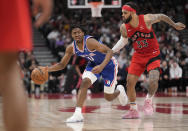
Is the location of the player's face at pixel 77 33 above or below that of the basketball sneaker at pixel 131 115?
above

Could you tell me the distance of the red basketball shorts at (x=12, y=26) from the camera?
1.85m

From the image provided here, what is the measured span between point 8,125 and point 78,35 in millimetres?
3272

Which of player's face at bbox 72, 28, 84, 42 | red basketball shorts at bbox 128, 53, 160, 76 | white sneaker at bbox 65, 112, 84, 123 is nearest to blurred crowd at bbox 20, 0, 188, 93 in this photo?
red basketball shorts at bbox 128, 53, 160, 76

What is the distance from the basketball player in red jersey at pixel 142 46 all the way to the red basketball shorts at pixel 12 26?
345cm

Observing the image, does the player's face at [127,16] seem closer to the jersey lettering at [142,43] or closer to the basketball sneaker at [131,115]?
the jersey lettering at [142,43]

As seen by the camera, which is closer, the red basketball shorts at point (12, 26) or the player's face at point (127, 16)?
the red basketball shorts at point (12, 26)

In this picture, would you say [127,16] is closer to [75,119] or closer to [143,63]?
[143,63]

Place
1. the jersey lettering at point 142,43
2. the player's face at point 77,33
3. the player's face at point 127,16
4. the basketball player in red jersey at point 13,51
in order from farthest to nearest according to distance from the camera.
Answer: the jersey lettering at point 142,43, the player's face at point 127,16, the player's face at point 77,33, the basketball player in red jersey at point 13,51

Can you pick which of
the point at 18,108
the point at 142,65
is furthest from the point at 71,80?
the point at 18,108

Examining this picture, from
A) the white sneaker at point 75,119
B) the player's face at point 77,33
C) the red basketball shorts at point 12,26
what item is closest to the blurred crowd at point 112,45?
the player's face at point 77,33

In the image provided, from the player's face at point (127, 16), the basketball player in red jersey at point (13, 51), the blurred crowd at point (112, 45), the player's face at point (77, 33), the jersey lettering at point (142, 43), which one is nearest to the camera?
the basketball player in red jersey at point (13, 51)

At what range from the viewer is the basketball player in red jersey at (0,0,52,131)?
6.07 feet

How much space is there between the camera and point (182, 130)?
3.96 metres

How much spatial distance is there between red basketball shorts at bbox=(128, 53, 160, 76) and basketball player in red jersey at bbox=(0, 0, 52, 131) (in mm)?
3645
